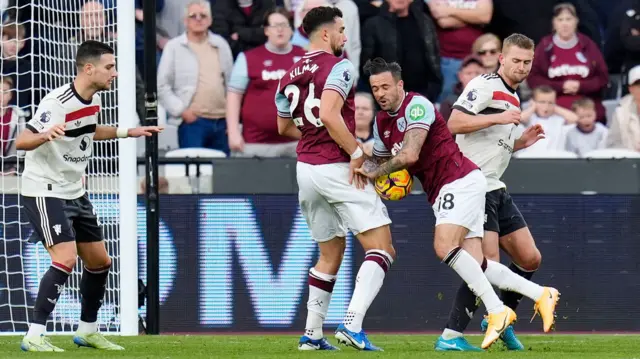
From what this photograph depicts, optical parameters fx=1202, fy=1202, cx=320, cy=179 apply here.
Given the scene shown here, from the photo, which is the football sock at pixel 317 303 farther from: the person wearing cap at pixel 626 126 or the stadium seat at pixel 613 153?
the person wearing cap at pixel 626 126

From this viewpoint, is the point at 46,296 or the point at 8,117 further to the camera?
the point at 8,117

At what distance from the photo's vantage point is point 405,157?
7805mm

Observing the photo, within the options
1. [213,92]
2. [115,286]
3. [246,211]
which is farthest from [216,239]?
[213,92]

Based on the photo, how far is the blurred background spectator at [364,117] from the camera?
12.9 meters

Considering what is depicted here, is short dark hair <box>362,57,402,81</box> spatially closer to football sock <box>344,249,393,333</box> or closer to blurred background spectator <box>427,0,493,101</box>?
football sock <box>344,249,393,333</box>

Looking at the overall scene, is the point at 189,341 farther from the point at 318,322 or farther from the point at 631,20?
the point at 631,20

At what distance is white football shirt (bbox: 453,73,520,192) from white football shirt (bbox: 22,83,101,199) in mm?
2631

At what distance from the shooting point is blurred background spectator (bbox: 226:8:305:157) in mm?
12977

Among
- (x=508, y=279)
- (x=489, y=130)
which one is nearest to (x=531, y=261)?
(x=508, y=279)

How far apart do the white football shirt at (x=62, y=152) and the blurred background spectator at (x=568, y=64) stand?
21.4ft

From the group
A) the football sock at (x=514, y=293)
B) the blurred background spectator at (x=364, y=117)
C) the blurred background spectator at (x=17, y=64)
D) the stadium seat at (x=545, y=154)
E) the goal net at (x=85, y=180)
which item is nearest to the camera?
the football sock at (x=514, y=293)

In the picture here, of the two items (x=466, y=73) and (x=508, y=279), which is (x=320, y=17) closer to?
(x=508, y=279)

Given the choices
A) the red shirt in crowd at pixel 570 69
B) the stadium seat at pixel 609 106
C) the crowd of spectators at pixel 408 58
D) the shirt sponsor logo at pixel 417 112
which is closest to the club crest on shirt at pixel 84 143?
the shirt sponsor logo at pixel 417 112

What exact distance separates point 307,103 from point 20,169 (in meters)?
4.65
